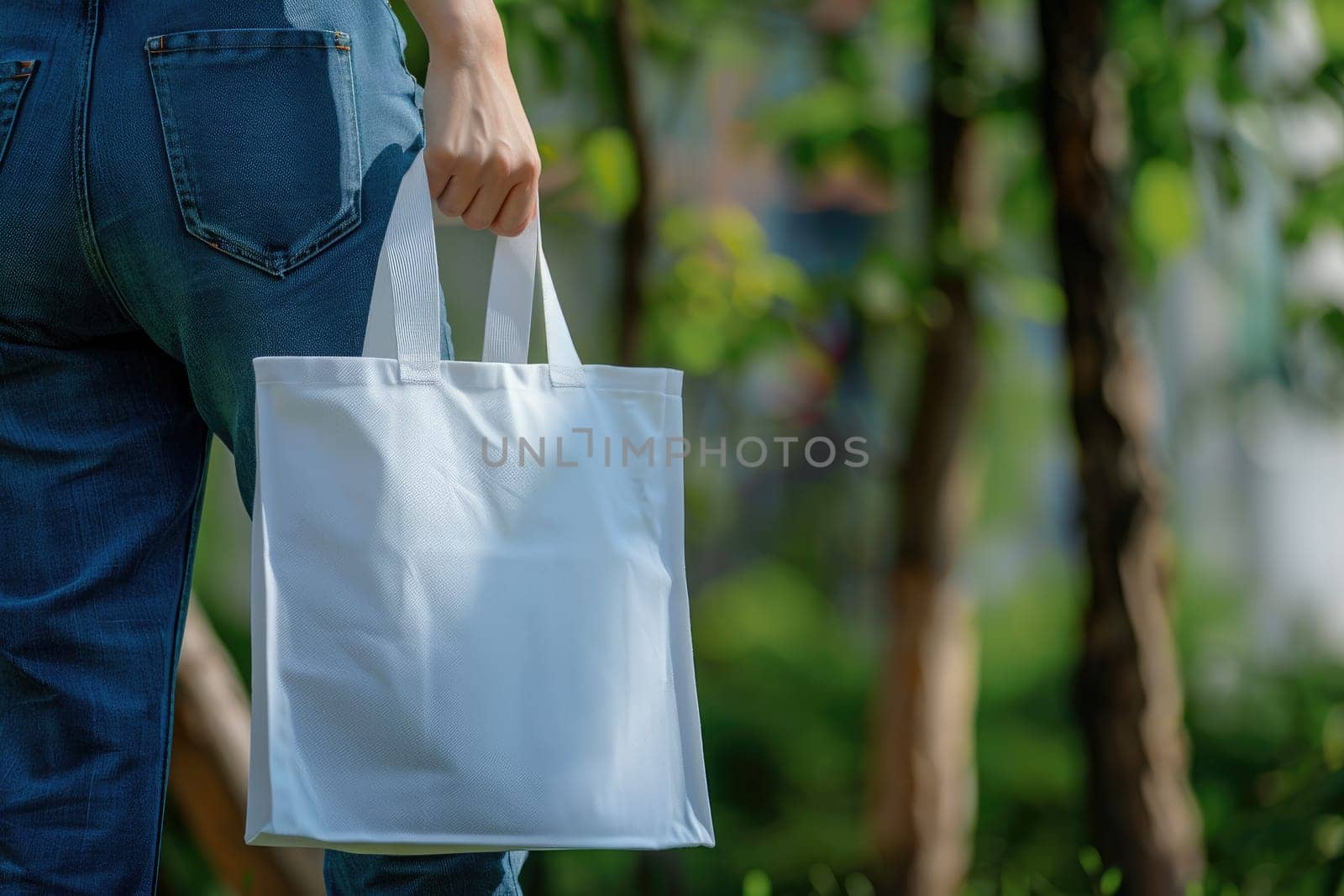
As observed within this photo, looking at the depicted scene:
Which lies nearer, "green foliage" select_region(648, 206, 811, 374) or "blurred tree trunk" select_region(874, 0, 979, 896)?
"green foliage" select_region(648, 206, 811, 374)

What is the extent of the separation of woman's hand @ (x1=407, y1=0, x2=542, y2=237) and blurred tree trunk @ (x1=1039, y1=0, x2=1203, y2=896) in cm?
157

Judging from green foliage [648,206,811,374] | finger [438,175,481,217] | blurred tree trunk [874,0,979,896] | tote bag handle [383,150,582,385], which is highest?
finger [438,175,481,217]

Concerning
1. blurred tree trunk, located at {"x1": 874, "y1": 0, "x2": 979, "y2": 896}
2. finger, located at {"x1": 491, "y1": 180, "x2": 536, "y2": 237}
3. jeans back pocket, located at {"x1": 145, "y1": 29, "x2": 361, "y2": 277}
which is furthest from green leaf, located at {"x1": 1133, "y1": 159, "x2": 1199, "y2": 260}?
jeans back pocket, located at {"x1": 145, "y1": 29, "x2": 361, "y2": 277}

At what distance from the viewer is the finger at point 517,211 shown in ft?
3.36

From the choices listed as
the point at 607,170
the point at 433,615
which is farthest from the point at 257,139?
the point at 607,170

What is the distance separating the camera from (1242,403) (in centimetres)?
323

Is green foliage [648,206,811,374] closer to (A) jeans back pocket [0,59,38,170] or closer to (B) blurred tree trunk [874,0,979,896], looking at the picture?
(B) blurred tree trunk [874,0,979,896]

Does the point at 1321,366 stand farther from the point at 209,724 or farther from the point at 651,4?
the point at 209,724

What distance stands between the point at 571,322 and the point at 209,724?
304cm

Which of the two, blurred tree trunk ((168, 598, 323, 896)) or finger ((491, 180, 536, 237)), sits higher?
finger ((491, 180, 536, 237))

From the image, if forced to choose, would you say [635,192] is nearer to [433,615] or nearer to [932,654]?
[932,654]

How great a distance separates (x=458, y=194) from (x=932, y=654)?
7.06 feet

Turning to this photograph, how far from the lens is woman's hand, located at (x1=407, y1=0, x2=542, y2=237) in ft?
3.25

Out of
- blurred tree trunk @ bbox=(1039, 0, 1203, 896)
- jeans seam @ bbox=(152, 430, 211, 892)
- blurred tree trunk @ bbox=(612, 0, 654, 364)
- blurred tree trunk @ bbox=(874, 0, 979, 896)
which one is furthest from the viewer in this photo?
blurred tree trunk @ bbox=(874, 0, 979, 896)
